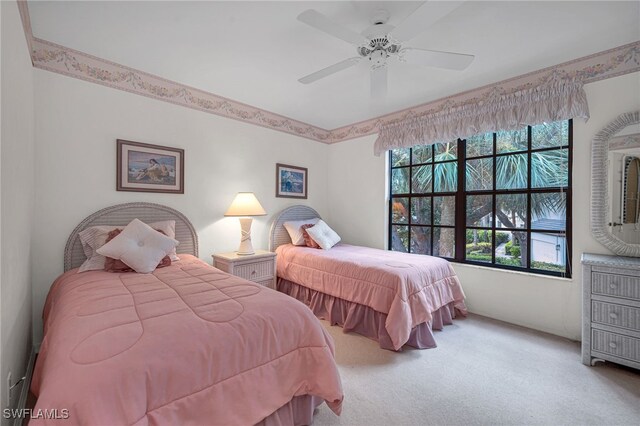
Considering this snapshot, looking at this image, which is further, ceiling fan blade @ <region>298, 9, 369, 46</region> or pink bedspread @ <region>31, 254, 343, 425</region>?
ceiling fan blade @ <region>298, 9, 369, 46</region>

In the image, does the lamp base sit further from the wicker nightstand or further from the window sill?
the window sill

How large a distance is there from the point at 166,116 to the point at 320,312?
2.66 metres

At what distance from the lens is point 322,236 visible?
3.69 m

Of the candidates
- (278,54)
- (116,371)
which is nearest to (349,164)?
(278,54)

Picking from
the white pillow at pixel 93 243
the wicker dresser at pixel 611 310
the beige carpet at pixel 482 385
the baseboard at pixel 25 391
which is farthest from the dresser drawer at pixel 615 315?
the white pillow at pixel 93 243

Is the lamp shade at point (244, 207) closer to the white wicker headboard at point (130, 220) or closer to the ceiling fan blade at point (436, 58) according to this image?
the white wicker headboard at point (130, 220)

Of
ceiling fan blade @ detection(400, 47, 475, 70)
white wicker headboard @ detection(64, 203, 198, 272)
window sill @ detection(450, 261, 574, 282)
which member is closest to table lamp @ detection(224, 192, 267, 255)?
white wicker headboard @ detection(64, 203, 198, 272)

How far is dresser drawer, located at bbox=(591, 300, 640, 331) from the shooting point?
200 cm

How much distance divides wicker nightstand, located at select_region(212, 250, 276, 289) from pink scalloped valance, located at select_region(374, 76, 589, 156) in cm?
219

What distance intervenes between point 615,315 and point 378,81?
2.53m

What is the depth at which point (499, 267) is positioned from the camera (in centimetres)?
308

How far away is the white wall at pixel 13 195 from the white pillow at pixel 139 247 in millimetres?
495

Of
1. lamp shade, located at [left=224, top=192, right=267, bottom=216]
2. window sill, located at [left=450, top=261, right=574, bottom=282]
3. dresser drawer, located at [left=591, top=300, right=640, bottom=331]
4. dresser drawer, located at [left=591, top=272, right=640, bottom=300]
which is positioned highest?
lamp shade, located at [left=224, top=192, right=267, bottom=216]

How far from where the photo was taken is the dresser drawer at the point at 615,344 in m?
1.99
